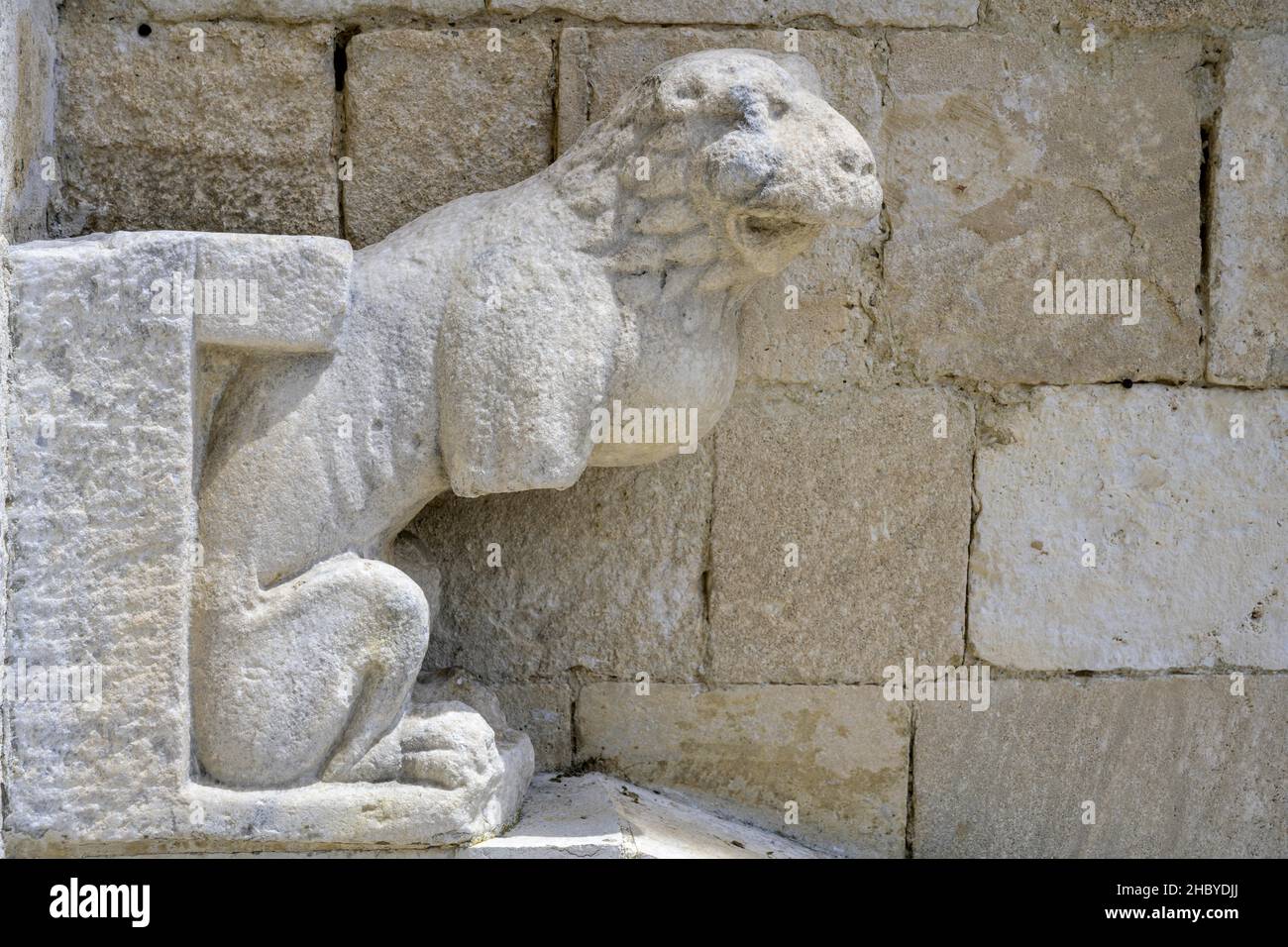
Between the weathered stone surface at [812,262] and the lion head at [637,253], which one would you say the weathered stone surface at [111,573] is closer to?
the lion head at [637,253]

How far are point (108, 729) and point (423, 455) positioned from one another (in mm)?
828

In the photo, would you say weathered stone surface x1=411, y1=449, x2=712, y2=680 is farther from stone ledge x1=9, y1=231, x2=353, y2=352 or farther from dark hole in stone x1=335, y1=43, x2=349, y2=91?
dark hole in stone x1=335, y1=43, x2=349, y2=91

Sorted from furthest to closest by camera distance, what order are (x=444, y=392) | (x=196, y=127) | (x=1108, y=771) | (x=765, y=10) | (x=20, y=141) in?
(x=1108, y=771), (x=765, y=10), (x=196, y=127), (x=20, y=141), (x=444, y=392)

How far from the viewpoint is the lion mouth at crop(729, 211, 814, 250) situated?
3.22 metres

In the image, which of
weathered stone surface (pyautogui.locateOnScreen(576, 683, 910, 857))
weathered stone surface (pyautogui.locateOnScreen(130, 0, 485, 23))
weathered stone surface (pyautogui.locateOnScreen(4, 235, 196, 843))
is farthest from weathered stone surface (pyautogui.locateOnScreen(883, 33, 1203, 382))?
weathered stone surface (pyautogui.locateOnScreen(4, 235, 196, 843))

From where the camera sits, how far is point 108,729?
3.10 meters

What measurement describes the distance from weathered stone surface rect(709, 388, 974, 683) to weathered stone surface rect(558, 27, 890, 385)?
0.09 metres

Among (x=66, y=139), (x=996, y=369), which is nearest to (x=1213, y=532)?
(x=996, y=369)

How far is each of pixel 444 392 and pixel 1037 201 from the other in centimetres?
163

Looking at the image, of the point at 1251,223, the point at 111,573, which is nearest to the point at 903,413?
the point at 1251,223

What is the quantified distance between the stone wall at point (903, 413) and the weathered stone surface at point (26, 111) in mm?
62

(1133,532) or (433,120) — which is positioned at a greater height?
(433,120)

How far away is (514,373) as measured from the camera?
3.18m

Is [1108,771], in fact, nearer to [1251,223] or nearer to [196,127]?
[1251,223]
